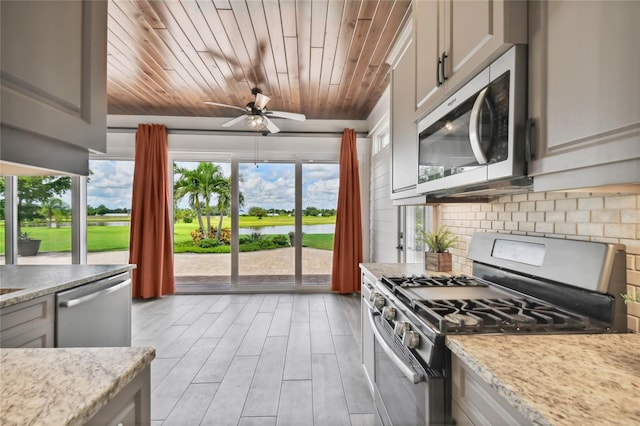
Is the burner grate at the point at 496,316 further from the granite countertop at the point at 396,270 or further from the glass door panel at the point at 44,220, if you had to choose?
the glass door panel at the point at 44,220

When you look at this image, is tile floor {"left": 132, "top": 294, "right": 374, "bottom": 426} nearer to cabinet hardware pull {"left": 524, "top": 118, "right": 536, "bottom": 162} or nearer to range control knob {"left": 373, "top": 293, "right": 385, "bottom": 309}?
range control knob {"left": 373, "top": 293, "right": 385, "bottom": 309}

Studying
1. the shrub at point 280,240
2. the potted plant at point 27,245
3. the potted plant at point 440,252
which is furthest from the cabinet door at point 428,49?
the potted plant at point 27,245

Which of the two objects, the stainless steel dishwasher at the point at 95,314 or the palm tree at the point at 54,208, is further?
the palm tree at the point at 54,208

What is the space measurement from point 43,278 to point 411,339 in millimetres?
2078

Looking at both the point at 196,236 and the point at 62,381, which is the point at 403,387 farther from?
the point at 196,236

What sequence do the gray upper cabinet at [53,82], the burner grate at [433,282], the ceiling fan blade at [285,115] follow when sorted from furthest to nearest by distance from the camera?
the ceiling fan blade at [285,115] < the burner grate at [433,282] < the gray upper cabinet at [53,82]

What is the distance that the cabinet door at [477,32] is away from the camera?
920mm

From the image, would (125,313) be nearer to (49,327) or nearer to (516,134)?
(49,327)

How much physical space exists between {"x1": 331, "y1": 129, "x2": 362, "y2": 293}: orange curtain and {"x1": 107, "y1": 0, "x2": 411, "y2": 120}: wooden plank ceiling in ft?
2.61

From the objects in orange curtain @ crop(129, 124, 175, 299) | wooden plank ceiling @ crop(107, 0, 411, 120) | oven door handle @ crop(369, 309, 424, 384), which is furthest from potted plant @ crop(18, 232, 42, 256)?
oven door handle @ crop(369, 309, 424, 384)

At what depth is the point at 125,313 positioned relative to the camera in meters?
2.20

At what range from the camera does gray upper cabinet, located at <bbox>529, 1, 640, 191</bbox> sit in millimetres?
646

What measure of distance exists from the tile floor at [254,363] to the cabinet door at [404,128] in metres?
1.49

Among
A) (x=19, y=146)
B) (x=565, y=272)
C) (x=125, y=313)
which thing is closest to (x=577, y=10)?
(x=565, y=272)
